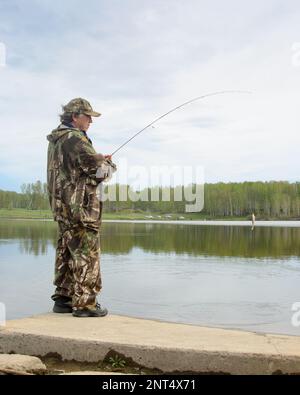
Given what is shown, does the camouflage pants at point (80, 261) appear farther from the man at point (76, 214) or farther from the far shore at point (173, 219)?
the far shore at point (173, 219)

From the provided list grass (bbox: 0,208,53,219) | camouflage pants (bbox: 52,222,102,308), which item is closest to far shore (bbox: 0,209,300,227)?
grass (bbox: 0,208,53,219)

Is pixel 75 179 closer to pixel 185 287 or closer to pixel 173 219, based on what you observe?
pixel 185 287

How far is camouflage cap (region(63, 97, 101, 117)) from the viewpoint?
213 inches

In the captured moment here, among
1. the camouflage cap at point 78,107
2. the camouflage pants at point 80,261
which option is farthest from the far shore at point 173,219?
the camouflage pants at point 80,261

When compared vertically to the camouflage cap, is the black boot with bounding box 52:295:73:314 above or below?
below

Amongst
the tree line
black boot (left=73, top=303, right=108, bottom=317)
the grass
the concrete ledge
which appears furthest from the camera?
the tree line

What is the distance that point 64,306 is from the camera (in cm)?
532

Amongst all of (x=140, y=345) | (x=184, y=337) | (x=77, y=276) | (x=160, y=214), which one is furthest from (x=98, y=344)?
(x=160, y=214)

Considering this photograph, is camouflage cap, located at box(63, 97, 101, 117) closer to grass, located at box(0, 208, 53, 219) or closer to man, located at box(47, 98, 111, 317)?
man, located at box(47, 98, 111, 317)

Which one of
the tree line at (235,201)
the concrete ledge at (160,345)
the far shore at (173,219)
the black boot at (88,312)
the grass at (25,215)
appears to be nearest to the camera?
the concrete ledge at (160,345)

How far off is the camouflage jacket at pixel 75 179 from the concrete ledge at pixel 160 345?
98 centimetres

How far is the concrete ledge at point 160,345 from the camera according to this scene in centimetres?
382

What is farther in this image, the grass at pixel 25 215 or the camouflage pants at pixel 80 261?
the grass at pixel 25 215

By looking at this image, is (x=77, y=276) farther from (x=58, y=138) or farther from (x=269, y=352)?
(x=269, y=352)
